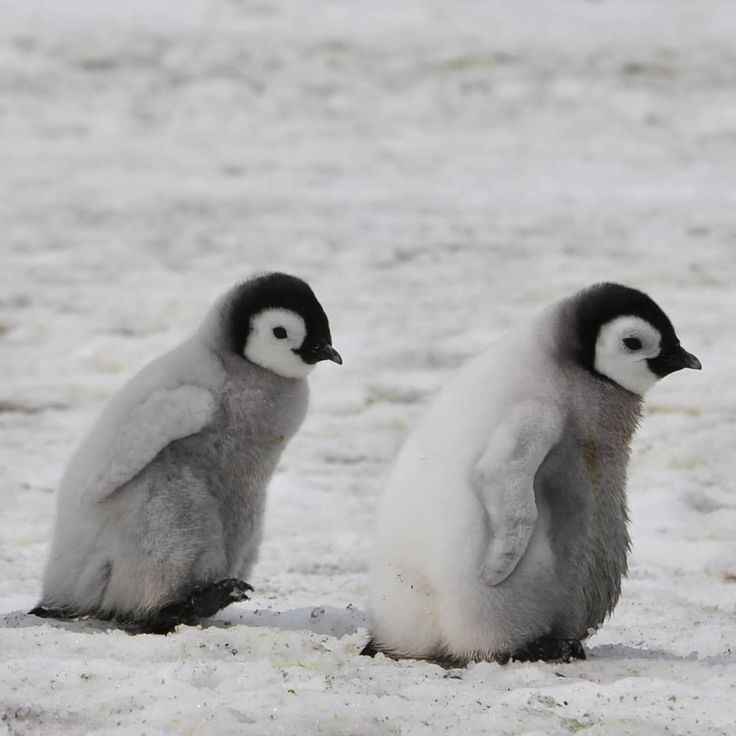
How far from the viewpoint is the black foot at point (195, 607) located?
11.7 feet

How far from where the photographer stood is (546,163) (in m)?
10.8

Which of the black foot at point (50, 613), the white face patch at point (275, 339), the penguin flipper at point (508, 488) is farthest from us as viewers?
the white face patch at point (275, 339)

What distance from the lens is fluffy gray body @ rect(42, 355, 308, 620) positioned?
3578 mm

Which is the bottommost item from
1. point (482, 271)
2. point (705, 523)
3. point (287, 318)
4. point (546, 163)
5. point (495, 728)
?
point (495, 728)

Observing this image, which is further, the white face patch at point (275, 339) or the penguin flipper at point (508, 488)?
the white face patch at point (275, 339)

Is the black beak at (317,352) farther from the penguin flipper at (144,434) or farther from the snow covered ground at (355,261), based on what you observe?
the snow covered ground at (355,261)

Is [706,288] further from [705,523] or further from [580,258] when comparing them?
[705,523]

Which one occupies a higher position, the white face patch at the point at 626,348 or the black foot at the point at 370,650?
the white face patch at the point at 626,348

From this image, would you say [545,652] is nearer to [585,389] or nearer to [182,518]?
[585,389]

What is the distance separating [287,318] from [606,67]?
9.18 metres

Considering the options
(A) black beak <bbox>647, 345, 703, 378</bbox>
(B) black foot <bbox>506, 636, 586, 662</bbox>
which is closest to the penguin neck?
(A) black beak <bbox>647, 345, 703, 378</bbox>

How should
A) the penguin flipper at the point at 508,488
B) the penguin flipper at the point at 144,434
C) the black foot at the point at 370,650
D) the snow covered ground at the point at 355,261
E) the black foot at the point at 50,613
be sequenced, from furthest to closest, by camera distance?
the black foot at the point at 50,613
the penguin flipper at the point at 144,434
the black foot at the point at 370,650
the penguin flipper at the point at 508,488
the snow covered ground at the point at 355,261

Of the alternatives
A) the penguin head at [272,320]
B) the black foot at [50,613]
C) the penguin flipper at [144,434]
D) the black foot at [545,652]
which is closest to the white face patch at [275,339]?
the penguin head at [272,320]

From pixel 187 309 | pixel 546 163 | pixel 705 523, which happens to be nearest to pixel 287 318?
pixel 705 523
